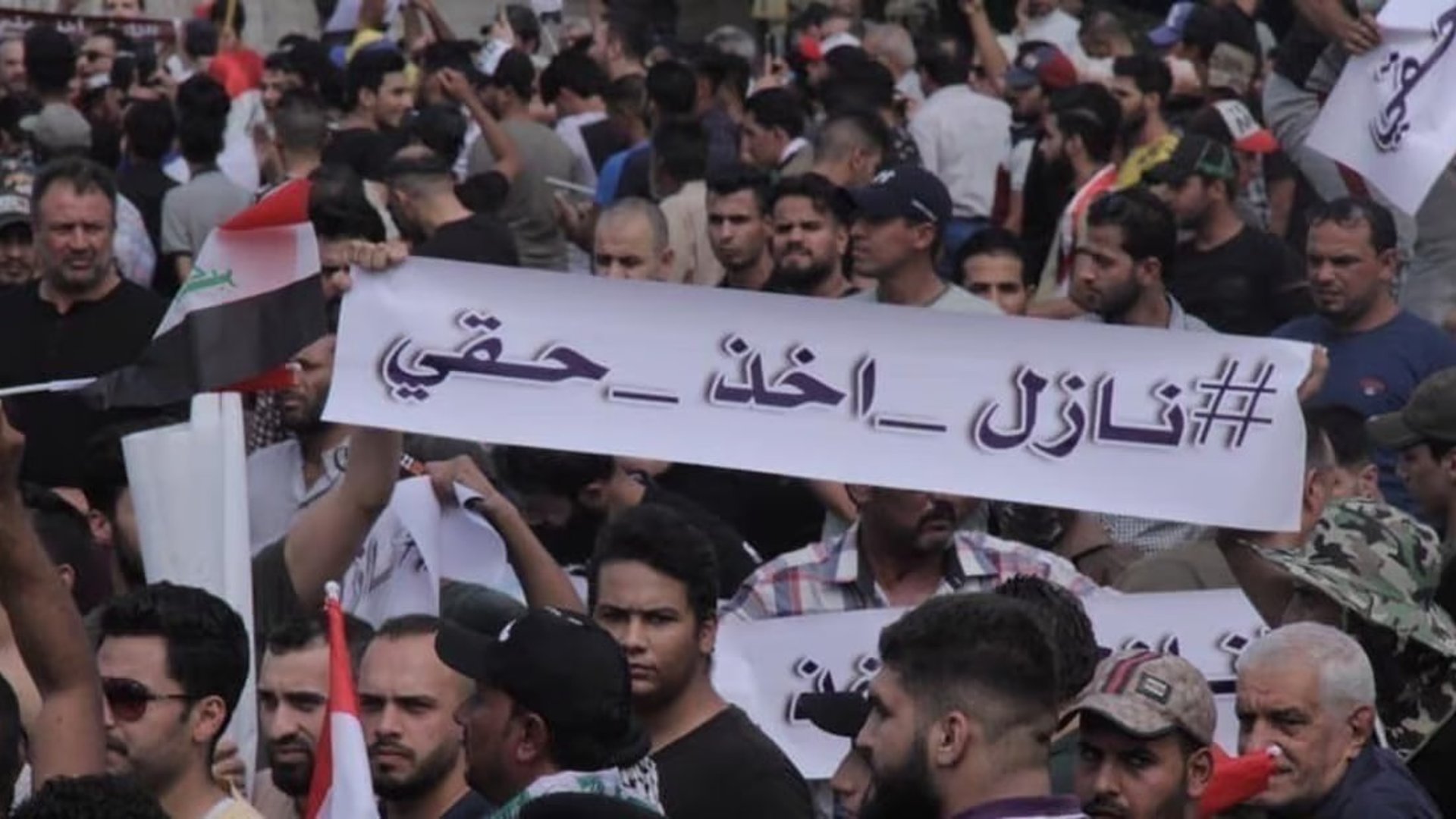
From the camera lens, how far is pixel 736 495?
980 cm

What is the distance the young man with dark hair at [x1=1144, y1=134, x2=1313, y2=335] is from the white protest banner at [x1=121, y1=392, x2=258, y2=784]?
5.35 m

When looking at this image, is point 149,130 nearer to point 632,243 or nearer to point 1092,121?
point 1092,121

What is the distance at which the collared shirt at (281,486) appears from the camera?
30.2 ft

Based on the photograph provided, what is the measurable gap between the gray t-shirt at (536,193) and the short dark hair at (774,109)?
3.04ft

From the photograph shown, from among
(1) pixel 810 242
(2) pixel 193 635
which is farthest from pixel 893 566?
(1) pixel 810 242

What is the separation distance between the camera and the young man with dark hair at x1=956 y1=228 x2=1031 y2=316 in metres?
11.0

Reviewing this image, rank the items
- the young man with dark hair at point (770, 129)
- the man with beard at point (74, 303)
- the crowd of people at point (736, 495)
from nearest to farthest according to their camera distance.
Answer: the crowd of people at point (736, 495) → the man with beard at point (74, 303) → the young man with dark hair at point (770, 129)

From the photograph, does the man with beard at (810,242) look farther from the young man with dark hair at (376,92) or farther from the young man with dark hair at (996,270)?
the young man with dark hair at (376,92)

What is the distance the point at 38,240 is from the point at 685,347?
9.70ft

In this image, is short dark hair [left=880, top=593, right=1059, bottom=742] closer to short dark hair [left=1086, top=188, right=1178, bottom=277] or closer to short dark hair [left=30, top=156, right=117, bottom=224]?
short dark hair [left=1086, top=188, right=1178, bottom=277]

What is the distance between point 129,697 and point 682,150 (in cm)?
735

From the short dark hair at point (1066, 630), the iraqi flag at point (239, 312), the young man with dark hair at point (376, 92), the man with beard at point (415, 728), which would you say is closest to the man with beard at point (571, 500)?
the iraqi flag at point (239, 312)

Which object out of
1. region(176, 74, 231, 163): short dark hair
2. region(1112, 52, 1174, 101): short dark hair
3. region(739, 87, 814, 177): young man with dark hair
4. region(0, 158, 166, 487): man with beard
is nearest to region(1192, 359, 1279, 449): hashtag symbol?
region(0, 158, 166, 487): man with beard

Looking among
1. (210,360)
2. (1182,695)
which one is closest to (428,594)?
(210,360)
